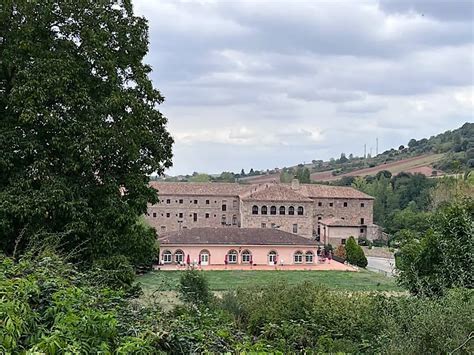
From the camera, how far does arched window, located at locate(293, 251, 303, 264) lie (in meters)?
41.1

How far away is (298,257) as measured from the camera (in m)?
41.2

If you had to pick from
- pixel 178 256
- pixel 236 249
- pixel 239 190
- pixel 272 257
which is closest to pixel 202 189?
pixel 239 190

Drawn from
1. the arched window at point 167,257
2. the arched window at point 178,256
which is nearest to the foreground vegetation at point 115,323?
the arched window at point 167,257

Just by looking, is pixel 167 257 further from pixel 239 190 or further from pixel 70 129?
pixel 70 129

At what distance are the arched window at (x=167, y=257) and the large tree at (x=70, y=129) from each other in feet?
86.3

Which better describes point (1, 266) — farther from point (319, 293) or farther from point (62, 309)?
point (319, 293)

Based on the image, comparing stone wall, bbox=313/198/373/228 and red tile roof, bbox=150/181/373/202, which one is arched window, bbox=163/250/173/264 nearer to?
red tile roof, bbox=150/181/373/202

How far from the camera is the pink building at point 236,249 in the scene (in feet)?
131

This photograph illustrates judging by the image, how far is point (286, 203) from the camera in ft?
176

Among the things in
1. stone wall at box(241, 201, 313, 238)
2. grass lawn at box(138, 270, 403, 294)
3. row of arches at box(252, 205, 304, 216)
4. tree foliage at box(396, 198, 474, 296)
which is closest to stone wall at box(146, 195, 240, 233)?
stone wall at box(241, 201, 313, 238)

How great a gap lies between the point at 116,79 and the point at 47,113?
85.2 inches

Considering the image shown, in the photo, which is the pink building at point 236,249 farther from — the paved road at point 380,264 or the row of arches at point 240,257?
the paved road at point 380,264

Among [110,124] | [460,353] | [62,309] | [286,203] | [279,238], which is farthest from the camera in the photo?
[286,203]

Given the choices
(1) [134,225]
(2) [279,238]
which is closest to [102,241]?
(1) [134,225]
